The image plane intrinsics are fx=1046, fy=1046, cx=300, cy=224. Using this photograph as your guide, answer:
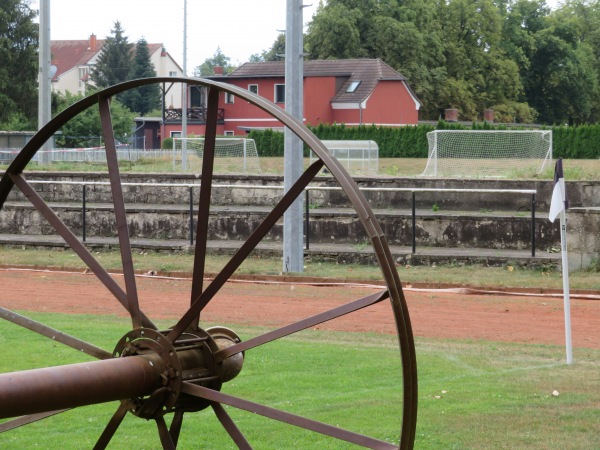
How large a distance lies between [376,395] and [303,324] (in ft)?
17.4

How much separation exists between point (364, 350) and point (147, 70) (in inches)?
4130

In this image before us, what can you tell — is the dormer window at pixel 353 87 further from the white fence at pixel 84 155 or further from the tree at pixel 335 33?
the white fence at pixel 84 155

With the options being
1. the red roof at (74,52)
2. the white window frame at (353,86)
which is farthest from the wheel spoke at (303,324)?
the red roof at (74,52)

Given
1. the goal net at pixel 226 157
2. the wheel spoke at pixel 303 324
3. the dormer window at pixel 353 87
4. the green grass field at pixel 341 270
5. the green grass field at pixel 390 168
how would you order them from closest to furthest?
the wheel spoke at pixel 303 324 → the green grass field at pixel 341 270 → the green grass field at pixel 390 168 → the goal net at pixel 226 157 → the dormer window at pixel 353 87

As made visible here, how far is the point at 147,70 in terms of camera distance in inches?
4486

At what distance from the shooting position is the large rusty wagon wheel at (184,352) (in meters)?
4.01

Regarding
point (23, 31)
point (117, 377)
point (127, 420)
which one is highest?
point (23, 31)

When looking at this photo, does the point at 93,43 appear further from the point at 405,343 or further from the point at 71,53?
the point at 405,343

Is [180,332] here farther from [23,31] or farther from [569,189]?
[23,31]

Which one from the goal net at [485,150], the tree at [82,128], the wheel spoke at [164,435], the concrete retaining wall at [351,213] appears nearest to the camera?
the wheel spoke at [164,435]

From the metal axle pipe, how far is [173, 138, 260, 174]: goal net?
26.8 meters

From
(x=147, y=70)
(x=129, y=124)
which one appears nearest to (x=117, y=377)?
(x=129, y=124)

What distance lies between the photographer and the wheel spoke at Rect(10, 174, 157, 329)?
5.37m

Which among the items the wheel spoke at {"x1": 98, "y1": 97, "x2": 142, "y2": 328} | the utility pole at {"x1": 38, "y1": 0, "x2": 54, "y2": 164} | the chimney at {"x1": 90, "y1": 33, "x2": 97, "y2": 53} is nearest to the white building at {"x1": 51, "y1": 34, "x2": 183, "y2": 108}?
the chimney at {"x1": 90, "y1": 33, "x2": 97, "y2": 53}
